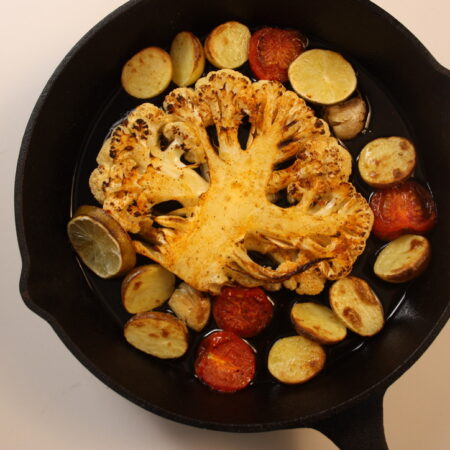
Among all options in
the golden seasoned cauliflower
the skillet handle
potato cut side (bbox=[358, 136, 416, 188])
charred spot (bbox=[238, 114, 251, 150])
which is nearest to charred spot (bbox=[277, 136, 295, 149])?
the golden seasoned cauliflower

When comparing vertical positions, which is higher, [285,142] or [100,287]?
[285,142]

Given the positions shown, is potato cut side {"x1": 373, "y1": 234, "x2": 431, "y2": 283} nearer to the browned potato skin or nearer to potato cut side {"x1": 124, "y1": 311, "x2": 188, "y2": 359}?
the browned potato skin

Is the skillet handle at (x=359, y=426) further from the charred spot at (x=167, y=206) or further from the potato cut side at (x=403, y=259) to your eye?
the charred spot at (x=167, y=206)

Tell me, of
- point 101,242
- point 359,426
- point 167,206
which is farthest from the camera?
point 167,206

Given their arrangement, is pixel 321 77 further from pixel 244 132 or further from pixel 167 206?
pixel 167 206

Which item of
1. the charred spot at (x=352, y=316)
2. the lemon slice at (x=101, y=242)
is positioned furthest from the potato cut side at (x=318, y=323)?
the lemon slice at (x=101, y=242)

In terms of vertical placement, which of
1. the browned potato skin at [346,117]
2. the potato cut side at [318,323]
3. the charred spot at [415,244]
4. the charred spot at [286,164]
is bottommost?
the potato cut side at [318,323]

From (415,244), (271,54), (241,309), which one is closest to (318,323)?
(241,309)
